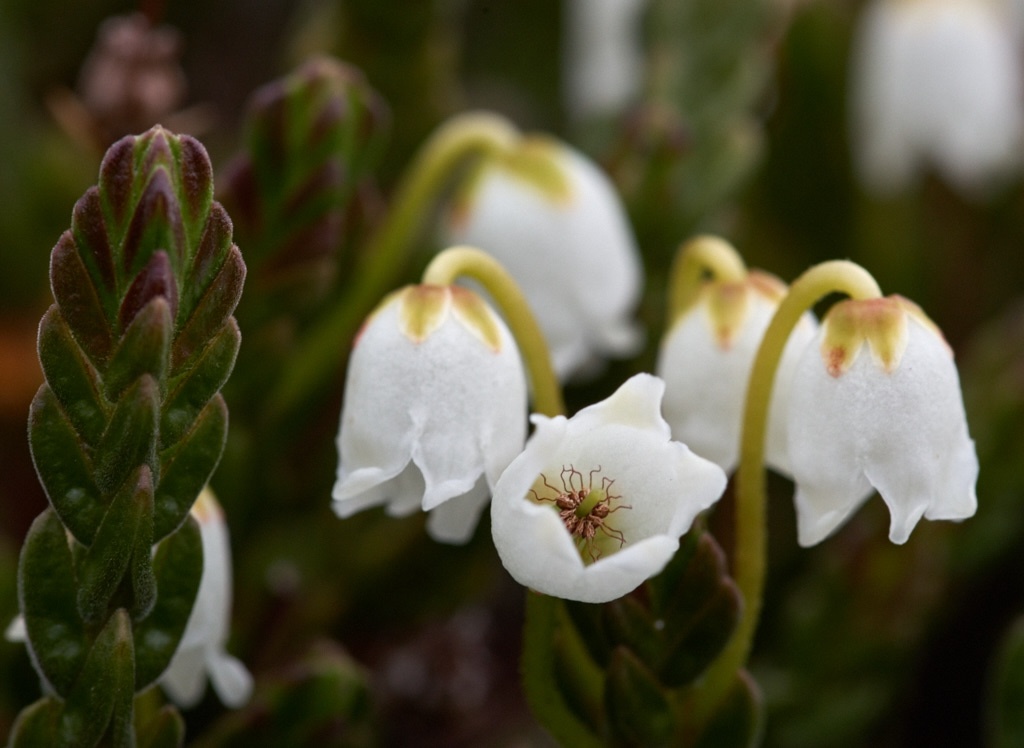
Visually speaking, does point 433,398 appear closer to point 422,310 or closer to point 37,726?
point 422,310

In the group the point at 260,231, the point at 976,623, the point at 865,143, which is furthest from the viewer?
the point at 865,143

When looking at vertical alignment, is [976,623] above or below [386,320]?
below

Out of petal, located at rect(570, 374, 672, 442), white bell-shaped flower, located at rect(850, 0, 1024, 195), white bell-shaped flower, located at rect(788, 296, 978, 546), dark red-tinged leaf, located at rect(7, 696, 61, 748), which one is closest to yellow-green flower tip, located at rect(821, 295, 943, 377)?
white bell-shaped flower, located at rect(788, 296, 978, 546)

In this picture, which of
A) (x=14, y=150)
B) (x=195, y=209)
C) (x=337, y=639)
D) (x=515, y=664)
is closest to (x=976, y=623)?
(x=515, y=664)

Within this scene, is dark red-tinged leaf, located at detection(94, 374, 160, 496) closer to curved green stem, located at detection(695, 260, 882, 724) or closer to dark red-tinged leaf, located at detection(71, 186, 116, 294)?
dark red-tinged leaf, located at detection(71, 186, 116, 294)

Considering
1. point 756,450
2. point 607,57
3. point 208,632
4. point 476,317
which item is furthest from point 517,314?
point 607,57

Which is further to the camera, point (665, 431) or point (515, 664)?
point (515, 664)

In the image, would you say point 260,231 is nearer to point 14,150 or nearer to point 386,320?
point 386,320
